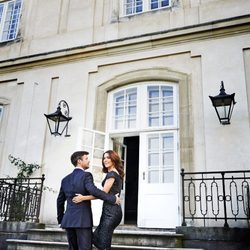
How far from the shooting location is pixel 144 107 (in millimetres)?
7352

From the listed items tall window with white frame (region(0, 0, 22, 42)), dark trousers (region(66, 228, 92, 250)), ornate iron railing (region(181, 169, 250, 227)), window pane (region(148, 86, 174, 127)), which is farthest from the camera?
tall window with white frame (region(0, 0, 22, 42))

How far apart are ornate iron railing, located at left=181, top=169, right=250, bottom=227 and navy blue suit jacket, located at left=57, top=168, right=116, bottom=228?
257cm

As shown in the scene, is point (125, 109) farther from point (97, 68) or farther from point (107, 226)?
point (107, 226)

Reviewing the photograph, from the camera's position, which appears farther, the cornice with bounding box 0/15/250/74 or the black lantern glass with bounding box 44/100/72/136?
the black lantern glass with bounding box 44/100/72/136

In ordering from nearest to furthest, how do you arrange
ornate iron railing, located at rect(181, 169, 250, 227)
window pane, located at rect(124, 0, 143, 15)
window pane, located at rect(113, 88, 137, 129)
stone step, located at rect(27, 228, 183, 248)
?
stone step, located at rect(27, 228, 183, 248) → ornate iron railing, located at rect(181, 169, 250, 227) → window pane, located at rect(113, 88, 137, 129) → window pane, located at rect(124, 0, 143, 15)

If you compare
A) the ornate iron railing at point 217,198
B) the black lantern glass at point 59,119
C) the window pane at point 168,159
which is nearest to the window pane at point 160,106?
the window pane at point 168,159

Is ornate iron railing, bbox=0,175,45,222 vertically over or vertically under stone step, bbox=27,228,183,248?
over

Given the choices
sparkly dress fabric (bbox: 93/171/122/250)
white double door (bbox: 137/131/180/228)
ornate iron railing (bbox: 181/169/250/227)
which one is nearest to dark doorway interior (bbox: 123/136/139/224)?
white double door (bbox: 137/131/180/228)

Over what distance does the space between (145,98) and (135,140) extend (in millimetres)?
3087

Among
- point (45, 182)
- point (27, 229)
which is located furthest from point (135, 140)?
point (27, 229)

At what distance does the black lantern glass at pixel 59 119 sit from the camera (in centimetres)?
738

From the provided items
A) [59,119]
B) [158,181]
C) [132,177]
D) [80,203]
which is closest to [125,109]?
[59,119]

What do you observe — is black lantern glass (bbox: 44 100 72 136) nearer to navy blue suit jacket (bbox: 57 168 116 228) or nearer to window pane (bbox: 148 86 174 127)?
window pane (bbox: 148 86 174 127)

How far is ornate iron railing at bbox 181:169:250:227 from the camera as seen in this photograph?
553cm
